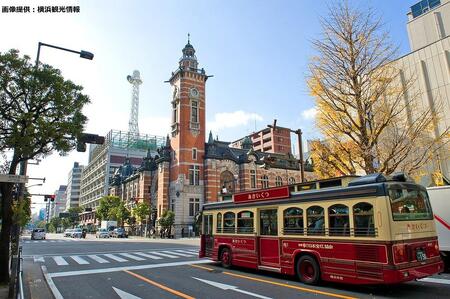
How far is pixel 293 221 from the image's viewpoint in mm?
10055

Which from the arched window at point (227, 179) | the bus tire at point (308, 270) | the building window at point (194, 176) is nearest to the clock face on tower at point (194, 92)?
the building window at point (194, 176)

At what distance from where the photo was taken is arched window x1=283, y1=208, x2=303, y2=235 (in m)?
9.82

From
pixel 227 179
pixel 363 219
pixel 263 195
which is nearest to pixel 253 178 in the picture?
pixel 227 179

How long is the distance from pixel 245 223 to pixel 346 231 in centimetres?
445

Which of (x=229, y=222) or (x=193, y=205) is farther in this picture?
(x=193, y=205)

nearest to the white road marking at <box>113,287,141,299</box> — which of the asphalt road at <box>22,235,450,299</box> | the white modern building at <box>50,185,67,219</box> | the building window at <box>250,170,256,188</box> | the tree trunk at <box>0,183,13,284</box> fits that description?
the asphalt road at <box>22,235,450,299</box>

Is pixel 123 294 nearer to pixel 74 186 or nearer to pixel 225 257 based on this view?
pixel 225 257

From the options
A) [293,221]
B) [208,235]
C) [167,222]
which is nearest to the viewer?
[293,221]

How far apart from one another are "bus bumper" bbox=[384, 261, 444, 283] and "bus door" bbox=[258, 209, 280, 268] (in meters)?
3.77

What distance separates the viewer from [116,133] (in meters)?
103

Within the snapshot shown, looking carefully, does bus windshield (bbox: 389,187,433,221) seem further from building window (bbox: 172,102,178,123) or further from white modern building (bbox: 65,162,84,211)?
white modern building (bbox: 65,162,84,211)

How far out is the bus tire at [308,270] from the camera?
9031 mm

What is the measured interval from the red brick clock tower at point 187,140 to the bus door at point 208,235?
3361cm

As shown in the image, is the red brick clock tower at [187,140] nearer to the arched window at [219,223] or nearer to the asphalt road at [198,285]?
the arched window at [219,223]
